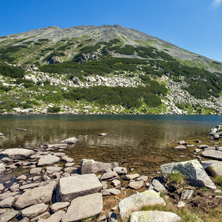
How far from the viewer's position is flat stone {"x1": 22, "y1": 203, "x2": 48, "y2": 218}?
542 cm

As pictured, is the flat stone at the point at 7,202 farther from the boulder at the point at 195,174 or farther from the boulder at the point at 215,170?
the boulder at the point at 215,170

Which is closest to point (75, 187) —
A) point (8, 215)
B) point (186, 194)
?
point (8, 215)

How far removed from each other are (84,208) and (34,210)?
6.26 feet

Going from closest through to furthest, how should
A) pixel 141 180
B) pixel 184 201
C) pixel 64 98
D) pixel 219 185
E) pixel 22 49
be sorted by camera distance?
pixel 184 201 < pixel 219 185 < pixel 141 180 < pixel 64 98 < pixel 22 49

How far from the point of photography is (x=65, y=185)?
21.7 feet

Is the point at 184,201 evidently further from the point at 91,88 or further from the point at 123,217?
the point at 91,88

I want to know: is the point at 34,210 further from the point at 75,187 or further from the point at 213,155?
the point at 213,155

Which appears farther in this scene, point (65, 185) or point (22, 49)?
point (22, 49)

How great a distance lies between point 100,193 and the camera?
6.52 m

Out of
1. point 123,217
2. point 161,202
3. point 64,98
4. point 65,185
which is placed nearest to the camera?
point 123,217

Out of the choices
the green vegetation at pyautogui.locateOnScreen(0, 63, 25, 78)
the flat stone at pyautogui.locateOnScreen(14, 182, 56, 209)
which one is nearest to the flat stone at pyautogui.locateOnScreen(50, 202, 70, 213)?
the flat stone at pyautogui.locateOnScreen(14, 182, 56, 209)

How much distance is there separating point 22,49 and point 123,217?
743ft

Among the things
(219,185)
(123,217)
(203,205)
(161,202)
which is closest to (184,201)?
(203,205)

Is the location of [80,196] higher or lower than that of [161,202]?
lower
